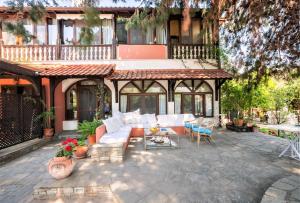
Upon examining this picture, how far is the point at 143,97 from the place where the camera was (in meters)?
9.84

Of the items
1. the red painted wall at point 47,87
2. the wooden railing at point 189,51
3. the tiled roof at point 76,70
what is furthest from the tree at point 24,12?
the wooden railing at point 189,51

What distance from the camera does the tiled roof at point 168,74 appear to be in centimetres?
854

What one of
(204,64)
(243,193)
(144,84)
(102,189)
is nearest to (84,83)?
(144,84)

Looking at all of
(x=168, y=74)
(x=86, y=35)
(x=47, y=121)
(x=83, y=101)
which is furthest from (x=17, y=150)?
(x=168, y=74)

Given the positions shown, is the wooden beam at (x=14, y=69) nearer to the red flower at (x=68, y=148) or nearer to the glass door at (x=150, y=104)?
the red flower at (x=68, y=148)

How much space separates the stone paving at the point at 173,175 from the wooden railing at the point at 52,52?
5.76 meters

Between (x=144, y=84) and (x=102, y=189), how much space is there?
23.5 feet

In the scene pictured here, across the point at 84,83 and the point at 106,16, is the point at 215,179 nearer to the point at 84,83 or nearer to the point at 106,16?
the point at 84,83

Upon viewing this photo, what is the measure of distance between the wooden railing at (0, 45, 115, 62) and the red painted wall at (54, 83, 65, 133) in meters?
1.81

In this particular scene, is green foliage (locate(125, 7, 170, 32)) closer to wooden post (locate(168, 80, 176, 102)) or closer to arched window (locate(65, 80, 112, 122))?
wooden post (locate(168, 80, 176, 102))

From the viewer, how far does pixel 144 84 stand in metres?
9.83

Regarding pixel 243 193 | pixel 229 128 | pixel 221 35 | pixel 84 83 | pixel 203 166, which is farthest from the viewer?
pixel 84 83

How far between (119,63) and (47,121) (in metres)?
4.63

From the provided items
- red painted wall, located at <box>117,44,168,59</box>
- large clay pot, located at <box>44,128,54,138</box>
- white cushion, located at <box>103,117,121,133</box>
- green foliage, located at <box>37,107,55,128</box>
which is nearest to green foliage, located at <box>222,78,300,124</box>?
red painted wall, located at <box>117,44,168,59</box>
